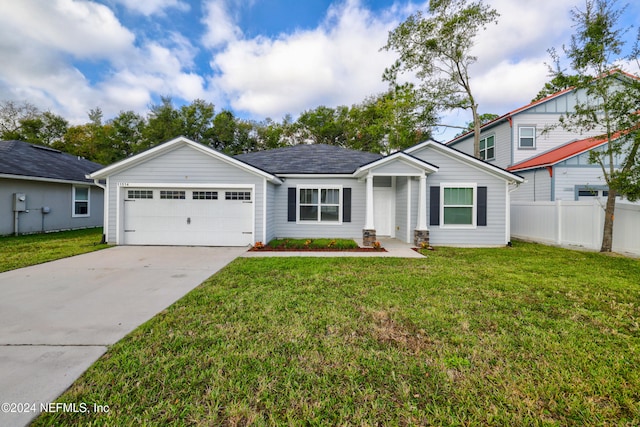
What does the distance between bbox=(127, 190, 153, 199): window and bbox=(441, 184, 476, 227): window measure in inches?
409

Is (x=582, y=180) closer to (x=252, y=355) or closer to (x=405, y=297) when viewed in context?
(x=405, y=297)

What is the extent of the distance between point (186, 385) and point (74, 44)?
17.7 metres

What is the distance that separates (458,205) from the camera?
10133mm

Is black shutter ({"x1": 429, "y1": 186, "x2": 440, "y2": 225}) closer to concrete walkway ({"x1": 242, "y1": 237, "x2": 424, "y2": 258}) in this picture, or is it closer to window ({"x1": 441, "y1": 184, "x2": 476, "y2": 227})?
window ({"x1": 441, "y1": 184, "x2": 476, "y2": 227})

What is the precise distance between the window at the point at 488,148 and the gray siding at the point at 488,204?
321 inches

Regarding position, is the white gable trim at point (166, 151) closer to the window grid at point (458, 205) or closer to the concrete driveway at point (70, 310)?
the concrete driveway at point (70, 310)

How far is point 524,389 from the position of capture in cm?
225

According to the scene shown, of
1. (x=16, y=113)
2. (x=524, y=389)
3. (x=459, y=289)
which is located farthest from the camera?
(x=16, y=113)

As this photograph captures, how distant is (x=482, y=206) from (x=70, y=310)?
11385mm

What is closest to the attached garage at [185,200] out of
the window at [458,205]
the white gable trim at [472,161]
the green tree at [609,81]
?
the white gable trim at [472,161]

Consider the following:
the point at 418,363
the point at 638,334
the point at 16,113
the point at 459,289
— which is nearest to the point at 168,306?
the point at 418,363

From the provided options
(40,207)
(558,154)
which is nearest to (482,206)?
Answer: (558,154)

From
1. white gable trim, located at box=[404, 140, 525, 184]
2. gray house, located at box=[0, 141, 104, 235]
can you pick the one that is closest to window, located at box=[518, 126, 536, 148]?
white gable trim, located at box=[404, 140, 525, 184]

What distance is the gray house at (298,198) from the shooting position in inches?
371
